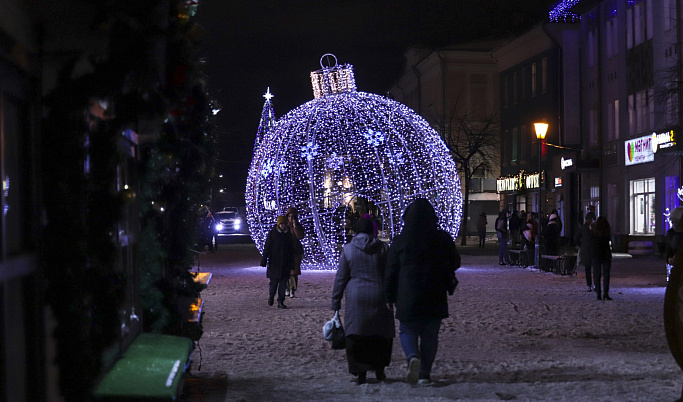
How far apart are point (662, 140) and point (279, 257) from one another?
18244 millimetres

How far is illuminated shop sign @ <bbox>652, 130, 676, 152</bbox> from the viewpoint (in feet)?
91.1

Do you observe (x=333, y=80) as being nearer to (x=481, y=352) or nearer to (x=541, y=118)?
(x=481, y=352)

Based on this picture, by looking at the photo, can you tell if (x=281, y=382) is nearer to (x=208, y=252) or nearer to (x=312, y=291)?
(x=312, y=291)

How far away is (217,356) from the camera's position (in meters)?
10.1

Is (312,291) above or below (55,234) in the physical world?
below

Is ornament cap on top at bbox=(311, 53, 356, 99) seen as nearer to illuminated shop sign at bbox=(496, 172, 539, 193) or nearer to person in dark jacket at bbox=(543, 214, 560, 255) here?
person in dark jacket at bbox=(543, 214, 560, 255)

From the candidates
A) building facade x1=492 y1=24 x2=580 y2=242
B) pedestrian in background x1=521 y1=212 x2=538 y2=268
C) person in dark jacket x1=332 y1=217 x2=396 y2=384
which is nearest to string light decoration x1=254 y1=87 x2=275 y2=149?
building facade x1=492 y1=24 x2=580 y2=242

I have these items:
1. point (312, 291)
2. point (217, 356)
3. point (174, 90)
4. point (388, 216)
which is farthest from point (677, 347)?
point (388, 216)

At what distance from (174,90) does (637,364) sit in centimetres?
634

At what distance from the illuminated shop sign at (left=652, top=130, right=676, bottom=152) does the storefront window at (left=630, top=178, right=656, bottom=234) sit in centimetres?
196

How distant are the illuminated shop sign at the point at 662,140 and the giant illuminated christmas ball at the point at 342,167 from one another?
300 inches

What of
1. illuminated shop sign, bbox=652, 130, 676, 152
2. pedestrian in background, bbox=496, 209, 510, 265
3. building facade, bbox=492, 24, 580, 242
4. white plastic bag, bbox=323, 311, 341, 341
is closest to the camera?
white plastic bag, bbox=323, 311, 341, 341

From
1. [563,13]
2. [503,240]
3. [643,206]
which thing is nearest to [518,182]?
[563,13]

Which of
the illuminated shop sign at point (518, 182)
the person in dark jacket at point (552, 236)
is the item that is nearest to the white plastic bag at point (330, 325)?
the person in dark jacket at point (552, 236)
